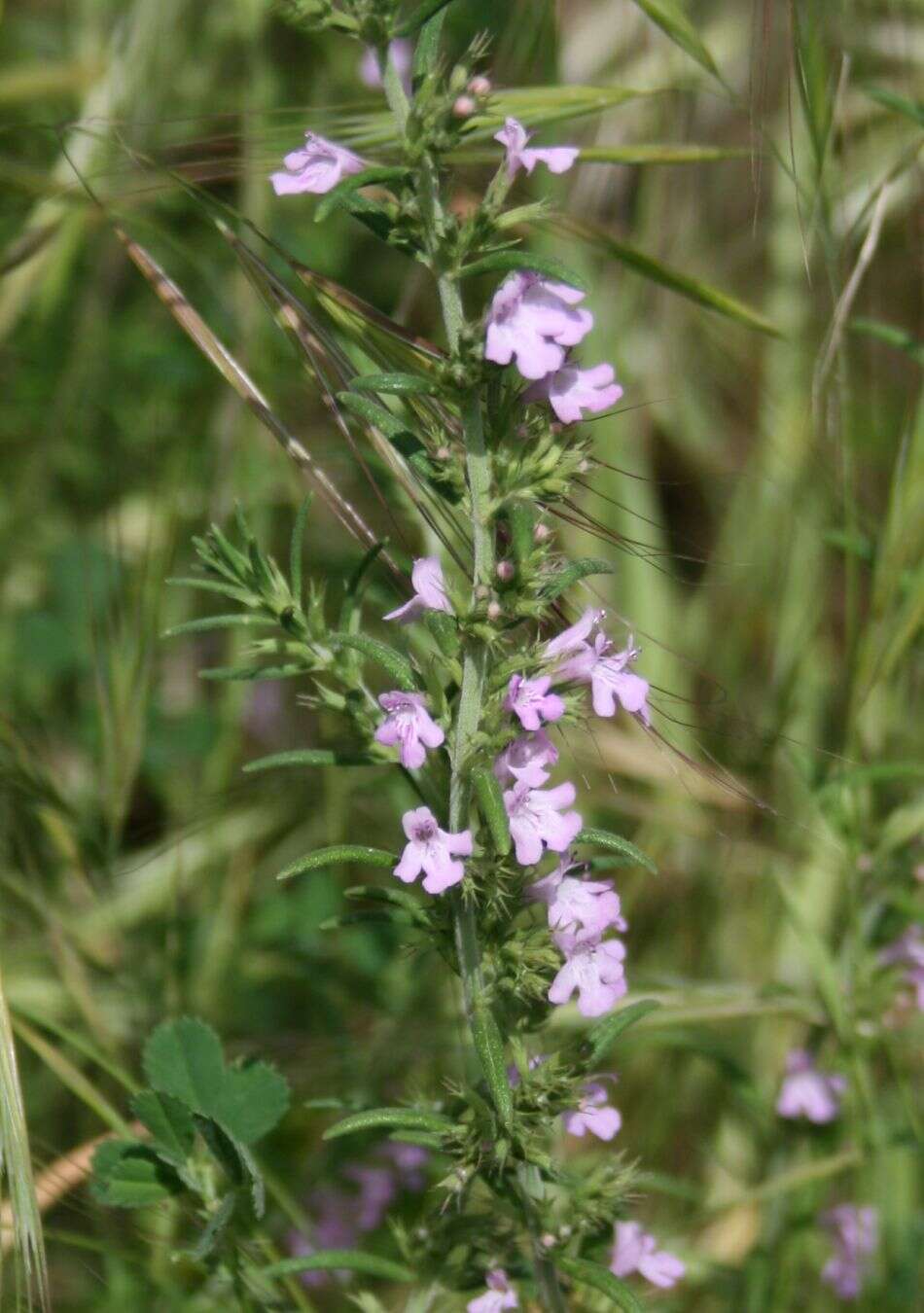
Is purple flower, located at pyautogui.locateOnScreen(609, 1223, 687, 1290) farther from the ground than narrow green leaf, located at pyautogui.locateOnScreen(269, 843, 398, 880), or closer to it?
closer to it

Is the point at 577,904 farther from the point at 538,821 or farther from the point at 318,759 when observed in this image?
the point at 318,759

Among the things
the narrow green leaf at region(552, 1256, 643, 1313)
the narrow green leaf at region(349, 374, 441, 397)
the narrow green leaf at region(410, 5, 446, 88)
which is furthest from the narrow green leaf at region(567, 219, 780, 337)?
the narrow green leaf at region(552, 1256, 643, 1313)

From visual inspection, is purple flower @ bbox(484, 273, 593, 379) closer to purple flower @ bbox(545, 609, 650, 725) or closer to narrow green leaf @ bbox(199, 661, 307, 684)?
purple flower @ bbox(545, 609, 650, 725)

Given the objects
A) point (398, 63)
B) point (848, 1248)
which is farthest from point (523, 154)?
point (398, 63)

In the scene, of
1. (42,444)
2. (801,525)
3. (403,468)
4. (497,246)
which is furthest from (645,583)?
(497,246)

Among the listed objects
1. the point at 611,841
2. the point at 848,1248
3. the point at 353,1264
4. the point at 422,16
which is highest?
the point at 422,16

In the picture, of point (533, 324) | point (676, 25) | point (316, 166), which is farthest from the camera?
point (676, 25)

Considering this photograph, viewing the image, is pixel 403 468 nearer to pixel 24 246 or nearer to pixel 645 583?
pixel 24 246
